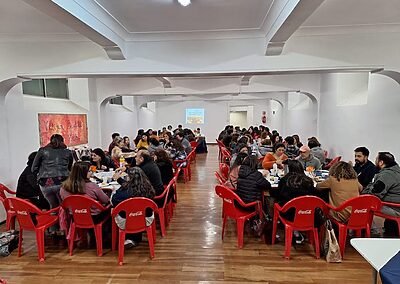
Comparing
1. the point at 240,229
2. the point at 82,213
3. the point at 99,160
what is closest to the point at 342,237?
the point at 240,229

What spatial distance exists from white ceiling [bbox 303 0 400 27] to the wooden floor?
8.82 ft

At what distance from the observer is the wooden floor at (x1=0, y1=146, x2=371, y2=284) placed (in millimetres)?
3215

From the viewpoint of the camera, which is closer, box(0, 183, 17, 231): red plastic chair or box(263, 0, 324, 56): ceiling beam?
box(263, 0, 324, 56): ceiling beam

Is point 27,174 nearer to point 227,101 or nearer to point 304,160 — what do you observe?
point 304,160

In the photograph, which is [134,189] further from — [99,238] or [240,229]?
[240,229]

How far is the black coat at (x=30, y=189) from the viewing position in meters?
4.29

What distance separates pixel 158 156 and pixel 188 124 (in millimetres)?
13133

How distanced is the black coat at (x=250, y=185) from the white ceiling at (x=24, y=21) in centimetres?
287

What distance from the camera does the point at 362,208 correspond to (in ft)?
11.3

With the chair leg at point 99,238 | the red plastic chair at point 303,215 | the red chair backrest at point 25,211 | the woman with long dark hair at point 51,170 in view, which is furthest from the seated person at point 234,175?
the red chair backrest at point 25,211

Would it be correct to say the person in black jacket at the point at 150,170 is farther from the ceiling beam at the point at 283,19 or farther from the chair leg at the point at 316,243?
the ceiling beam at the point at 283,19

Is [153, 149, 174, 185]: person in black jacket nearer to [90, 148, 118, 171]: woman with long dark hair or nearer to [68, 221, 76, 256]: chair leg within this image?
[90, 148, 118, 171]: woman with long dark hair

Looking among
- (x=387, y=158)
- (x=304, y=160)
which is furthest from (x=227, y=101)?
(x=387, y=158)

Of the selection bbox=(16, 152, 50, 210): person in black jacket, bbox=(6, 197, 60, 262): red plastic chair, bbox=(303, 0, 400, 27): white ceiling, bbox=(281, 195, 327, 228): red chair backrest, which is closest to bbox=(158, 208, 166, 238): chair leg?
bbox=(6, 197, 60, 262): red plastic chair
